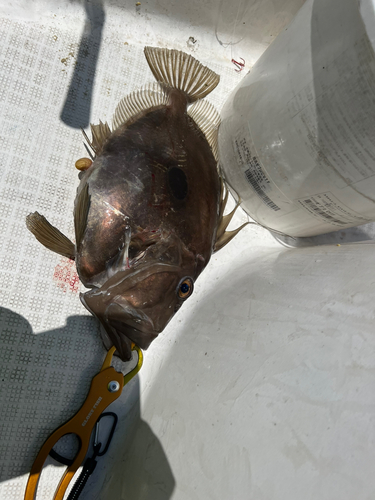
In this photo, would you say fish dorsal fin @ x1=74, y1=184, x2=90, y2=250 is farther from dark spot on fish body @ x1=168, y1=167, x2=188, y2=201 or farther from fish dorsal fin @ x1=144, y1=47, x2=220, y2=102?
fish dorsal fin @ x1=144, y1=47, x2=220, y2=102

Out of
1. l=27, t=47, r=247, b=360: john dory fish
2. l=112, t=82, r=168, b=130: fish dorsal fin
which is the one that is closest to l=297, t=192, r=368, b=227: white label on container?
l=27, t=47, r=247, b=360: john dory fish

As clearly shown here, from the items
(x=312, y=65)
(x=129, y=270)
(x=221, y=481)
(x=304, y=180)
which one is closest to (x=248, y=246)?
(x=304, y=180)

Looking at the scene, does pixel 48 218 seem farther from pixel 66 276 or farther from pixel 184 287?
pixel 184 287

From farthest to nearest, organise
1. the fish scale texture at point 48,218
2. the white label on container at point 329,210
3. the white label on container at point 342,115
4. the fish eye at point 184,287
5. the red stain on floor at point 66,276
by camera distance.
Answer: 1. the red stain on floor at point 66,276
2. the fish scale texture at point 48,218
3. the fish eye at point 184,287
4. the white label on container at point 329,210
5. the white label on container at point 342,115

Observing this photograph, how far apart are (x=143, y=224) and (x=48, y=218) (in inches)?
20.8

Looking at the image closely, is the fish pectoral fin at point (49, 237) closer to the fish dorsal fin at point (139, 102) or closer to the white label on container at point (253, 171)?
the fish dorsal fin at point (139, 102)

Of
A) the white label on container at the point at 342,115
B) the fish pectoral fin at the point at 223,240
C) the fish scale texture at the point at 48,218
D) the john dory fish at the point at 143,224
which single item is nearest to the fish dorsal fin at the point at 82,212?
the john dory fish at the point at 143,224

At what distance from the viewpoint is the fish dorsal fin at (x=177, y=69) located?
1.45m

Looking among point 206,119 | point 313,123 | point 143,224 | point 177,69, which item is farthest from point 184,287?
point 177,69

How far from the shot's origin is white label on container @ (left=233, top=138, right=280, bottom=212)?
4.01 feet

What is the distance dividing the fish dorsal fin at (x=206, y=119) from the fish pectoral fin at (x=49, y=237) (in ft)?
2.39

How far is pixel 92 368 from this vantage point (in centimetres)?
139

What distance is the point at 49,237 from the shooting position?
52.3 inches

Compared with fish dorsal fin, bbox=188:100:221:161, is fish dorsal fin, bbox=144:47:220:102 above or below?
above
